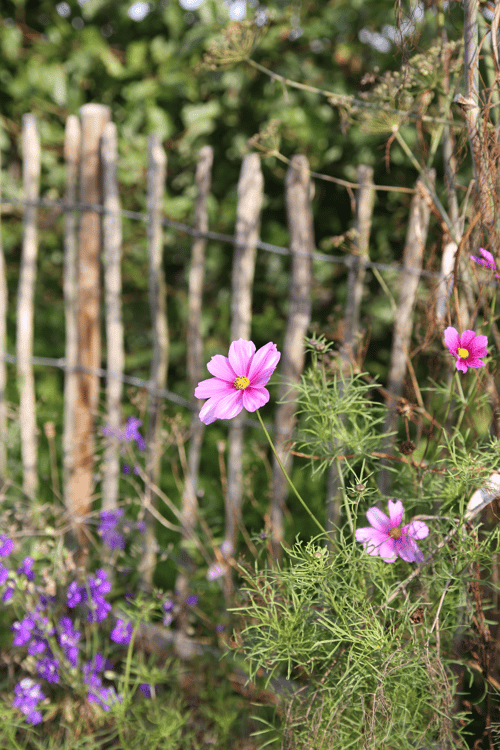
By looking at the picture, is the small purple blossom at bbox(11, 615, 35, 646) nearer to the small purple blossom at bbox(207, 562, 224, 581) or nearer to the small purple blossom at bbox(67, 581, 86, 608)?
the small purple blossom at bbox(67, 581, 86, 608)

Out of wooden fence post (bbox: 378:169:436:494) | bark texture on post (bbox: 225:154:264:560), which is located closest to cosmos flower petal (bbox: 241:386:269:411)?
wooden fence post (bbox: 378:169:436:494)

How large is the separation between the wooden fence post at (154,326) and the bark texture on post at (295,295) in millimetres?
489

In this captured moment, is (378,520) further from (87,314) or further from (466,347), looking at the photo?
(87,314)

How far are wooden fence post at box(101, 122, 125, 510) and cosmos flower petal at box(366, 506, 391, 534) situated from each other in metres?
1.36

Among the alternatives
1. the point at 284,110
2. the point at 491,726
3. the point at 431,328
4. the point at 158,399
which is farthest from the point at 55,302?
the point at 491,726

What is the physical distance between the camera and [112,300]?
2.33m

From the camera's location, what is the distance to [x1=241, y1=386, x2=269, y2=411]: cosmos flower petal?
0.97 m

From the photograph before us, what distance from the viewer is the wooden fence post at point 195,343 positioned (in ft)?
6.95

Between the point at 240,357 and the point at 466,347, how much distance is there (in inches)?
A: 17.1

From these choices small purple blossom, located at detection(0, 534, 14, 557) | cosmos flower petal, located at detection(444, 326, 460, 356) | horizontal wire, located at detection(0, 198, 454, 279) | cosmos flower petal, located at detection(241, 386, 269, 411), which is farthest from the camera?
horizontal wire, located at detection(0, 198, 454, 279)

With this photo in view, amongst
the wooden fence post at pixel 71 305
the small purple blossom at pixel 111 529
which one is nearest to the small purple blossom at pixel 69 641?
the small purple blossom at pixel 111 529

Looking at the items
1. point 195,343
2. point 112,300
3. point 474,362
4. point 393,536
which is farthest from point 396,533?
point 112,300

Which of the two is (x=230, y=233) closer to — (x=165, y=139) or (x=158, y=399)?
(x=165, y=139)

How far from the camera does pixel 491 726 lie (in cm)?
123
